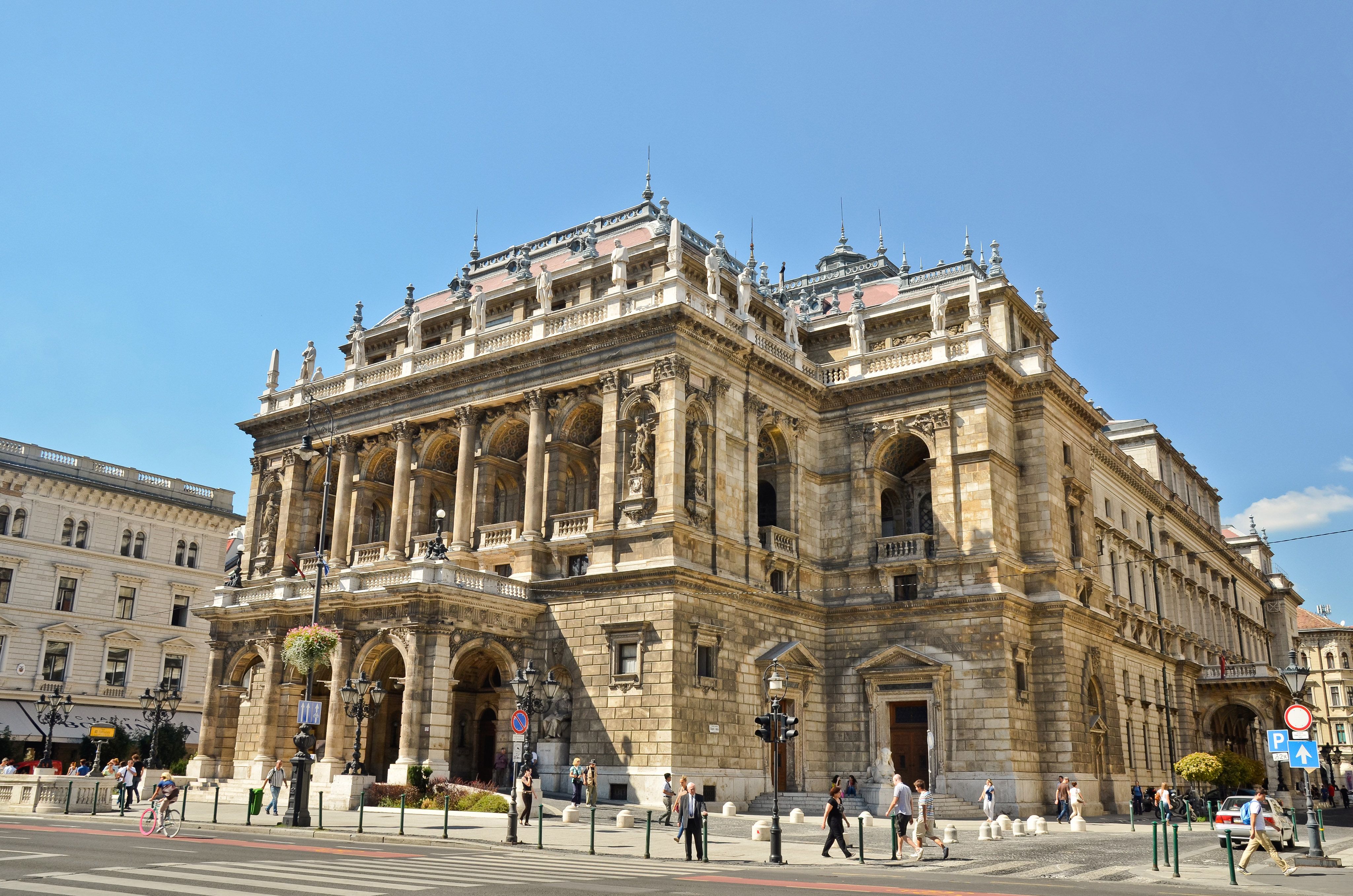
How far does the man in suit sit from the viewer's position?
2295 centimetres

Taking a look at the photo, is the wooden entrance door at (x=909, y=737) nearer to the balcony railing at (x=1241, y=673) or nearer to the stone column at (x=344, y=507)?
the stone column at (x=344, y=507)

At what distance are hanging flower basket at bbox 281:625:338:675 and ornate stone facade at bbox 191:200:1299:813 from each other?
85.4 inches

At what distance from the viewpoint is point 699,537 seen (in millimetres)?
37781

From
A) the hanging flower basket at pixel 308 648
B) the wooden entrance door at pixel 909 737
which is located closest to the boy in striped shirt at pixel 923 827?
the wooden entrance door at pixel 909 737

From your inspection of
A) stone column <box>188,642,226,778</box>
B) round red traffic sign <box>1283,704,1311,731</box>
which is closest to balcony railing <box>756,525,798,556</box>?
round red traffic sign <box>1283,704,1311,731</box>

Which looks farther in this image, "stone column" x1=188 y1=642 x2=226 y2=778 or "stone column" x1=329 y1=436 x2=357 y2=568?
"stone column" x1=329 y1=436 x2=357 y2=568

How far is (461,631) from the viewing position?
36.5 metres

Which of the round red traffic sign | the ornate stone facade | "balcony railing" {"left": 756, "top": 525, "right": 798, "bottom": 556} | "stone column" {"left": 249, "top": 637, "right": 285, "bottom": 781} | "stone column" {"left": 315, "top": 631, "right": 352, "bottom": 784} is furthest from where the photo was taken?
"balcony railing" {"left": 756, "top": 525, "right": 798, "bottom": 556}

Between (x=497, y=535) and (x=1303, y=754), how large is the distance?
27.2 m

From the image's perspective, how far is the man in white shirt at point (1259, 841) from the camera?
834 inches

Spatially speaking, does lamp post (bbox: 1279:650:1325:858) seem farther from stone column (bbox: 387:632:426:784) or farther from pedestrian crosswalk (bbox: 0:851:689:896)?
stone column (bbox: 387:632:426:784)

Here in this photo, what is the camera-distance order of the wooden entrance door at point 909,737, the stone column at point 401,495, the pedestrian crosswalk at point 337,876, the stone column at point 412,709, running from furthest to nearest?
the stone column at point 401,495, the wooden entrance door at point 909,737, the stone column at point 412,709, the pedestrian crosswalk at point 337,876

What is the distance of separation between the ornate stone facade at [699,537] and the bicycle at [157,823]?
9868 mm

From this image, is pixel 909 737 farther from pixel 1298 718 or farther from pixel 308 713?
pixel 308 713
